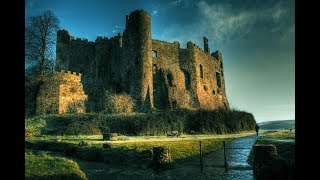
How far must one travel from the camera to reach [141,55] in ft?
138

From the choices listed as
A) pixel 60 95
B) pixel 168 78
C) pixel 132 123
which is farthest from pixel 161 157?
pixel 168 78

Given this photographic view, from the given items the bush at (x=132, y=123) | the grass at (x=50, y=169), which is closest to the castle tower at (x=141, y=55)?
the bush at (x=132, y=123)

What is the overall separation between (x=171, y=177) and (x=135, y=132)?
58.8 feet

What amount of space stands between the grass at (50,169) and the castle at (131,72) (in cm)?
2320

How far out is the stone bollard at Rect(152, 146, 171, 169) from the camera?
1499cm

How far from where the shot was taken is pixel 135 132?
30.4 m

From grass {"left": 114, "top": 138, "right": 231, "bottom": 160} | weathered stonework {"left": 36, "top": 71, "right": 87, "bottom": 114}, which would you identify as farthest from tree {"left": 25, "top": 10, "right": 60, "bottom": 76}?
grass {"left": 114, "top": 138, "right": 231, "bottom": 160}

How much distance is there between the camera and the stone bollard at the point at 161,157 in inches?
590
